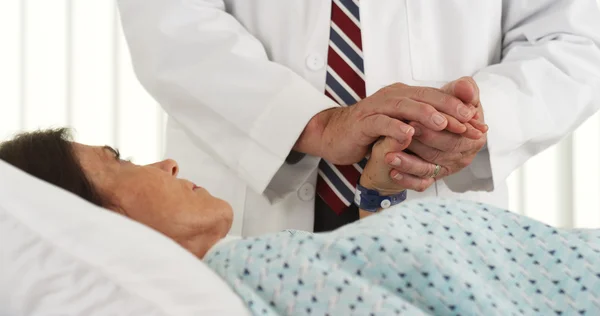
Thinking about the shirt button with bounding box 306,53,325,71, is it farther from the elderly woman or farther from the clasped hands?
the elderly woman

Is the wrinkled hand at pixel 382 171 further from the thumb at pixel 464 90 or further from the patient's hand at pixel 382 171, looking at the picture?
the thumb at pixel 464 90

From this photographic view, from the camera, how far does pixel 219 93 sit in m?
1.30

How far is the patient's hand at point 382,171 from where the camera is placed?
111cm

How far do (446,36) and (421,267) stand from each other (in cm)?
72

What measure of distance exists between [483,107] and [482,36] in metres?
0.20

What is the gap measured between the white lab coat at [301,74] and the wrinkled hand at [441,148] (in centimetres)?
13

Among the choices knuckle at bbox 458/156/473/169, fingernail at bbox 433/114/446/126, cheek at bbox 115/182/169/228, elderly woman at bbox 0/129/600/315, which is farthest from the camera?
knuckle at bbox 458/156/473/169

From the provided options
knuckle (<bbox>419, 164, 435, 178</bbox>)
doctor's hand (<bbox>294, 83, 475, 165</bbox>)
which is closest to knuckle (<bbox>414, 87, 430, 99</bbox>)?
doctor's hand (<bbox>294, 83, 475, 165</bbox>)

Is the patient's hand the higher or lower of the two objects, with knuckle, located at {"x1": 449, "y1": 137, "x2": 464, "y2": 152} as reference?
lower

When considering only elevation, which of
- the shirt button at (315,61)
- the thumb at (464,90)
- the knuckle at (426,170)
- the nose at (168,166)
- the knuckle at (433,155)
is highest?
the thumb at (464,90)

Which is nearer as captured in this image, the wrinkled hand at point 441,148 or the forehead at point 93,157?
the forehead at point 93,157

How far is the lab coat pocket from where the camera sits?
1352 millimetres

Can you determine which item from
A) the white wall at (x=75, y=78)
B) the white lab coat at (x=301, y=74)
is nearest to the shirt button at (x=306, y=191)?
the white lab coat at (x=301, y=74)

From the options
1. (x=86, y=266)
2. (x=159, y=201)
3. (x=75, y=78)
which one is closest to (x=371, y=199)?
(x=159, y=201)
